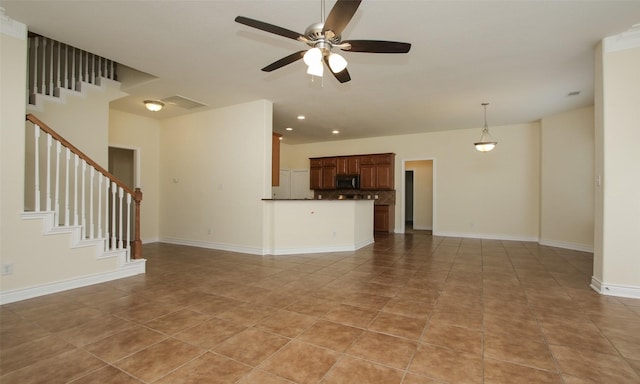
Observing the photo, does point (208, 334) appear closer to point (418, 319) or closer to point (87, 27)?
point (418, 319)

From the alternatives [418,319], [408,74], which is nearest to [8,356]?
[418,319]

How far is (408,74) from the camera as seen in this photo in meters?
3.99

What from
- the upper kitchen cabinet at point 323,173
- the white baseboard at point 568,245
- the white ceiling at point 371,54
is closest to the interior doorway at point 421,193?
the upper kitchen cabinet at point 323,173

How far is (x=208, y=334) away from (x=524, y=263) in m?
4.82

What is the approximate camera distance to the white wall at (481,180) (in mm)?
6742

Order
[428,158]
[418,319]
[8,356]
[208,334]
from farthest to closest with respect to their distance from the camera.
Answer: [428,158] → [418,319] → [208,334] → [8,356]

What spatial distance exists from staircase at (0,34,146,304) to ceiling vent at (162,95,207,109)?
2.86ft

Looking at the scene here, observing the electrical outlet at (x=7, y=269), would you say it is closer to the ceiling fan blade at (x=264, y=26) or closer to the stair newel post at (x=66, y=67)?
the stair newel post at (x=66, y=67)

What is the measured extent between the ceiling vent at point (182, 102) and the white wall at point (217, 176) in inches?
14.2

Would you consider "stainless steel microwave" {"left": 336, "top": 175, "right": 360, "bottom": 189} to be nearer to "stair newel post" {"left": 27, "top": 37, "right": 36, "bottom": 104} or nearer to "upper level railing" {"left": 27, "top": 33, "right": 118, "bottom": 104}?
"upper level railing" {"left": 27, "top": 33, "right": 118, "bottom": 104}

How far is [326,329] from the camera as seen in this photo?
232 centimetres

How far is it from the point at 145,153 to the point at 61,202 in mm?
2450

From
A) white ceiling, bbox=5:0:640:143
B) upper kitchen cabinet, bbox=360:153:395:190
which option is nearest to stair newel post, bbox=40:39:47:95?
white ceiling, bbox=5:0:640:143

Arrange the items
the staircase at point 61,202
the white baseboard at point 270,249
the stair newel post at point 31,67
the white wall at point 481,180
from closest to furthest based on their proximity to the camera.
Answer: the staircase at point 61,202 → the stair newel post at point 31,67 → the white baseboard at point 270,249 → the white wall at point 481,180
